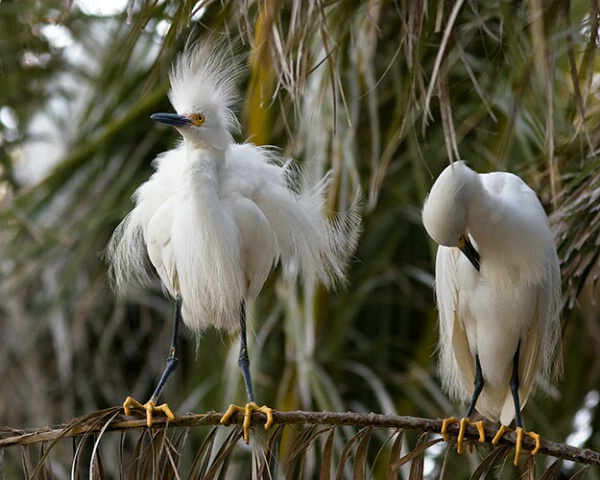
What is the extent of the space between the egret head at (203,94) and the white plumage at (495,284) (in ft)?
1.76

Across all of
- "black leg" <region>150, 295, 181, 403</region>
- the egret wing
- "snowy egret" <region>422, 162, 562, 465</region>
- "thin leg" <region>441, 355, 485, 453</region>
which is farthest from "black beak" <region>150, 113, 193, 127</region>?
"thin leg" <region>441, 355, 485, 453</region>

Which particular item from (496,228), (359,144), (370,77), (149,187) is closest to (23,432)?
(149,187)

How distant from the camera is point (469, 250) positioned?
90.7 inches

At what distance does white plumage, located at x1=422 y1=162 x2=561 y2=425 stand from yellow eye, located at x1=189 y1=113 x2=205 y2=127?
0.56m

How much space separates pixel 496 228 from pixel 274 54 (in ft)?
2.73

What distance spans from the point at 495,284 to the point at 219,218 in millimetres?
679

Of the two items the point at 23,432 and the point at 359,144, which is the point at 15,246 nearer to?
the point at 359,144

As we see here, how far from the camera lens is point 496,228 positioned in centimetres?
234

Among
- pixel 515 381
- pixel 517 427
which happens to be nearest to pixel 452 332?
pixel 515 381

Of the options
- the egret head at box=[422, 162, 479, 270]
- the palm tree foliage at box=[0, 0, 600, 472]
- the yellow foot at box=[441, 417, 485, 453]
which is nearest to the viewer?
the yellow foot at box=[441, 417, 485, 453]

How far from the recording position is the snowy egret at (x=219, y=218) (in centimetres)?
225

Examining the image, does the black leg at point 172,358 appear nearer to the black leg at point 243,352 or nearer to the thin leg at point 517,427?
the black leg at point 243,352

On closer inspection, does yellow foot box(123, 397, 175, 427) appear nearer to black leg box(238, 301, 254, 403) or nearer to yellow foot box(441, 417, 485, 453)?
black leg box(238, 301, 254, 403)

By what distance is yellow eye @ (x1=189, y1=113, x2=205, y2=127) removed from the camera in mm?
2326
